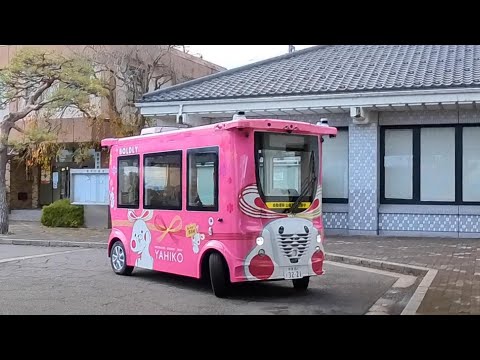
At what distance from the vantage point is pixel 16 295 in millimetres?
9906

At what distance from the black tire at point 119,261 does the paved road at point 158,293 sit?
0.15 metres

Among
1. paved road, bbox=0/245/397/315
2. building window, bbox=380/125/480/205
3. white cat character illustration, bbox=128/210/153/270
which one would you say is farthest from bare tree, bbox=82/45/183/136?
white cat character illustration, bbox=128/210/153/270

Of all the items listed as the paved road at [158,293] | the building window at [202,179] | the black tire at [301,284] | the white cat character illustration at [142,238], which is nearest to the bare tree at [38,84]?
the paved road at [158,293]

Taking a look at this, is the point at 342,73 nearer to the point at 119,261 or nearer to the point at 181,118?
the point at 181,118

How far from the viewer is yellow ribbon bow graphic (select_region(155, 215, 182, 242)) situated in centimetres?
1061

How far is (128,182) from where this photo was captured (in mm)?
12062

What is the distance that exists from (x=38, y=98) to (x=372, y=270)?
1349cm

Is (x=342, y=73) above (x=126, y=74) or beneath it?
beneath

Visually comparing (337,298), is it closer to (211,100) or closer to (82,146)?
(211,100)

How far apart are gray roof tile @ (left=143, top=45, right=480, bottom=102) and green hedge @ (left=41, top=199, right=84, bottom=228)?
546cm

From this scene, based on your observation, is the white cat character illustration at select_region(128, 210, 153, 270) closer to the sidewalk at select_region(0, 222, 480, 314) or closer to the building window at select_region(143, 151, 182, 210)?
the building window at select_region(143, 151, 182, 210)

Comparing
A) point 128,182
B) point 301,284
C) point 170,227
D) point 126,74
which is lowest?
point 301,284

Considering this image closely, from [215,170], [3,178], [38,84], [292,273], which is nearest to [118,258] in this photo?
[215,170]

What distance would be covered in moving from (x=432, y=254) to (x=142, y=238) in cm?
638
